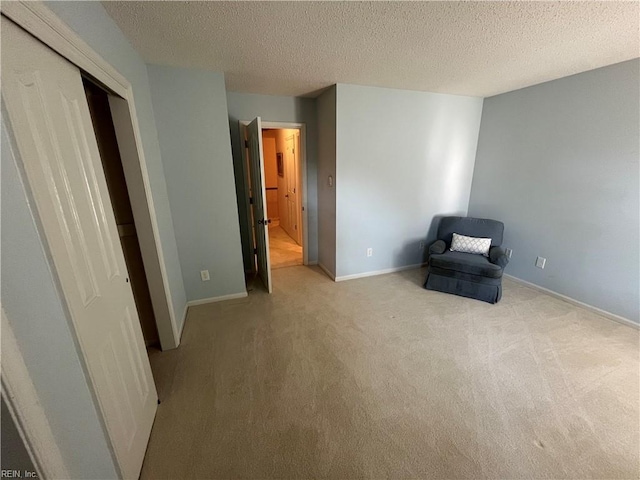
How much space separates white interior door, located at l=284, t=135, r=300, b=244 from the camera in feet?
12.6

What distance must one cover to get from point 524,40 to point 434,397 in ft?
8.18

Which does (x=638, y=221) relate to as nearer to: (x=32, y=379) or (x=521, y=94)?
(x=521, y=94)

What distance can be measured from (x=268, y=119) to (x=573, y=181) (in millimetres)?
3386

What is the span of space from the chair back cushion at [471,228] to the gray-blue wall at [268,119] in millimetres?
1752

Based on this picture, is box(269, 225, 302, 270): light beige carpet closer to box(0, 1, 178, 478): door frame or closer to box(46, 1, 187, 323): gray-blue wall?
box(46, 1, 187, 323): gray-blue wall

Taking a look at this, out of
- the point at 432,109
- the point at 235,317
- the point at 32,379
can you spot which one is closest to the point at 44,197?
the point at 32,379

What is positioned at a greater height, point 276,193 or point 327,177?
point 327,177

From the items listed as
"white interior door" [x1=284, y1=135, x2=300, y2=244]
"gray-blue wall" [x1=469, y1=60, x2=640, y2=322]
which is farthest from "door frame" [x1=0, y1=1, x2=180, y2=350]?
"gray-blue wall" [x1=469, y1=60, x2=640, y2=322]

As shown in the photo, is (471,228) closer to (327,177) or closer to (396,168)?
(396,168)

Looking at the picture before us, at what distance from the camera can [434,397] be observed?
161 centimetres

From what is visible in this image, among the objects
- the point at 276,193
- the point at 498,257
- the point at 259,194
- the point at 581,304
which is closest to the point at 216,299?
the point at 259,194

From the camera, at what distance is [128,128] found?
155 cm

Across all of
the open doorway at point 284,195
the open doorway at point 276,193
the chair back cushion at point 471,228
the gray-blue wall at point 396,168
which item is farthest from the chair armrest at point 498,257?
the open doorway at point 284,195

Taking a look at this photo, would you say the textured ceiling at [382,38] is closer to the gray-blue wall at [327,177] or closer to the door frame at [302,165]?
the gray-blue wall at [327,177]
